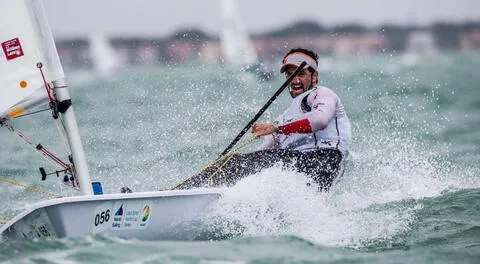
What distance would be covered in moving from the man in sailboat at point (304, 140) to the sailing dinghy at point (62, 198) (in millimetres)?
513

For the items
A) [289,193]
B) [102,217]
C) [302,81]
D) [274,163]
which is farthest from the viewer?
[302,81]

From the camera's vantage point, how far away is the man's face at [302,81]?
6.15m

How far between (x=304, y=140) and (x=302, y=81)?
0.46 metres

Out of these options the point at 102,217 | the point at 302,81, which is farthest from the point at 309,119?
the point at 102,217

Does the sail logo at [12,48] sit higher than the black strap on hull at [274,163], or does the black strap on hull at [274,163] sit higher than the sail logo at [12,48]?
the sail logo at [12,48]

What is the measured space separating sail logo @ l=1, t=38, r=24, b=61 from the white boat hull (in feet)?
3.64

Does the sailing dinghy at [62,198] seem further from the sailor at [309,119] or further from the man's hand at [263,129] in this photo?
the sailor at [309,119]

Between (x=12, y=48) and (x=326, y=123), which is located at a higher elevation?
(x=12, y=48)

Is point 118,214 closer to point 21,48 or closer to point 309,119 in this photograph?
point 21,48

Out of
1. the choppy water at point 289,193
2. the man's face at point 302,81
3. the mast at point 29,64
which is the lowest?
the choppy water at point 289,193

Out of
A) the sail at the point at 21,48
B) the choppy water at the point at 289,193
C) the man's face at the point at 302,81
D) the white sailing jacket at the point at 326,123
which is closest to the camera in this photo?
the choppy water at the point at 289,193

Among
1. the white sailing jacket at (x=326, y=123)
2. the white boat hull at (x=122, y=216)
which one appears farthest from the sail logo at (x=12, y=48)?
the white sailing jacket at (x=326, y=123)

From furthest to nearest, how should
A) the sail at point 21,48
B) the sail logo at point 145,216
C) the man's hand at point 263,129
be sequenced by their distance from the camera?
the man's hand at point 263,129 < the sail at point 21,48 < the sail logo at point 145,216

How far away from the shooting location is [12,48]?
219 inches
